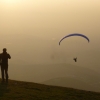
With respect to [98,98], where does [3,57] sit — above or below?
above

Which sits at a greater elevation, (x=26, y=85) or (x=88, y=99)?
(x=26, y=85)

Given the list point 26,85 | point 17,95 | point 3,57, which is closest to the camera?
point 17,95

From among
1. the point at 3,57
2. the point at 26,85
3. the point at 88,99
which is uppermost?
the point at 3,57

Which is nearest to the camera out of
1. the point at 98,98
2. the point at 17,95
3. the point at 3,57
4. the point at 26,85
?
the point at 17,95

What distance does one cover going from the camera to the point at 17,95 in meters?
12.4

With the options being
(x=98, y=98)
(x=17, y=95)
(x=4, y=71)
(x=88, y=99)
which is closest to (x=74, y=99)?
(x=88, y=99)

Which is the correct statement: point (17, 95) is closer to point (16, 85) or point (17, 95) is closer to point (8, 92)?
point (8, 92)

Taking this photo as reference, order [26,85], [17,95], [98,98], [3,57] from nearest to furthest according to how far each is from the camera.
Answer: [17,95] < [3,57] < [98,98] < [26,85]

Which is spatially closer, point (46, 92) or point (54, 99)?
point (54, 99)

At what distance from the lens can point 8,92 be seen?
12719 mm

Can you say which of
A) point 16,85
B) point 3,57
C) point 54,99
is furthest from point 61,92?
point 3,57

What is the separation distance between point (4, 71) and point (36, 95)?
279cm

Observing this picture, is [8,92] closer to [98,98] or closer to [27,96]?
[27,96]

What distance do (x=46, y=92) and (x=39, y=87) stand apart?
131 cm
